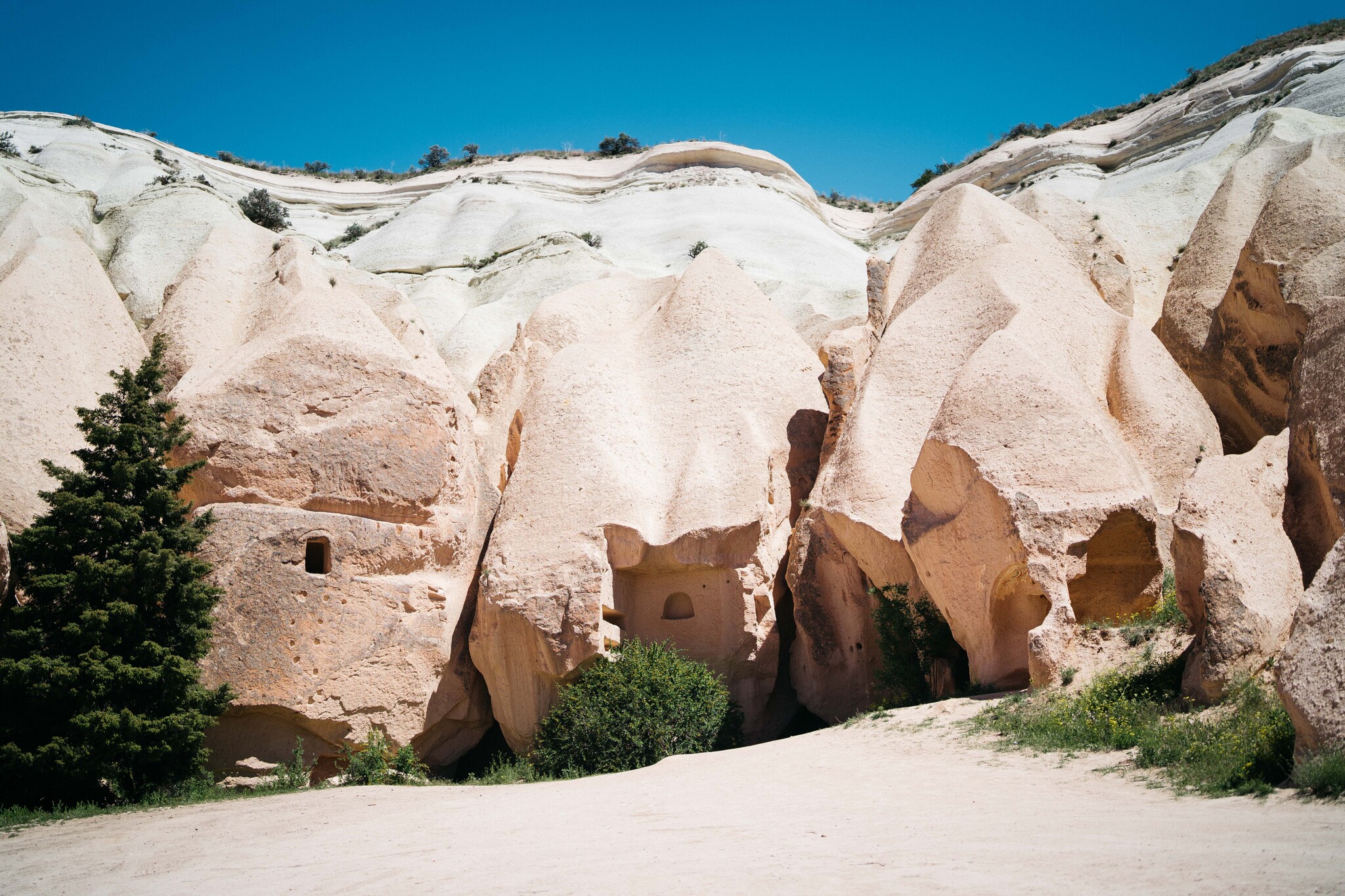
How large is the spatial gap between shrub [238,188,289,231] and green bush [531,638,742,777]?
73.6ft

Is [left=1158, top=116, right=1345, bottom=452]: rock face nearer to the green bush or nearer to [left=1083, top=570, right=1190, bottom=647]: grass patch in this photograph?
[left=1083, top=570, right=1190, bottom=647]: grass patch

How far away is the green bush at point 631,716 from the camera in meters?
12.3

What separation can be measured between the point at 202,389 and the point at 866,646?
9.68 metres

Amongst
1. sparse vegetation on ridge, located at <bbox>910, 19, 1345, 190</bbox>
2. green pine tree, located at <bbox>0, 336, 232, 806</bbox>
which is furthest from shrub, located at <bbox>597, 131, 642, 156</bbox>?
green pine tree, located at <bbox>0, 336, 232, 806</bbox>

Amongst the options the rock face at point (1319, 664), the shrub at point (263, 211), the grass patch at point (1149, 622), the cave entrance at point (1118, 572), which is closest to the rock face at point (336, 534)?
the cave entrance at point (1118, 572)

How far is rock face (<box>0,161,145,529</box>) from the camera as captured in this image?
13.3m

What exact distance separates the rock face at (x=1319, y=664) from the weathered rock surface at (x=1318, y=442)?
82.1 inches

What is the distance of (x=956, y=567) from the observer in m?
11.5

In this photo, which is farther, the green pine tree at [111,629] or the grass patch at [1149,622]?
the green pine tree at [111,629]

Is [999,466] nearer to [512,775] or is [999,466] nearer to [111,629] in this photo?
[512,775]

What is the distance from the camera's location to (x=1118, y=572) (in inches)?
450

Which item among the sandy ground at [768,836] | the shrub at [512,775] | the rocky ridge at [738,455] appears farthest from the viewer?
the shrub at [512,775]

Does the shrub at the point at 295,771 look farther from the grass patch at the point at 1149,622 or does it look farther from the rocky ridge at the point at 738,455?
the grass patch at the point at 1149,622

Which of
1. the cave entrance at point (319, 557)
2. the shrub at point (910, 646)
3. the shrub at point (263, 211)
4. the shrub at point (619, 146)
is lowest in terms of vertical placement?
the shrub at point (910, 646)
